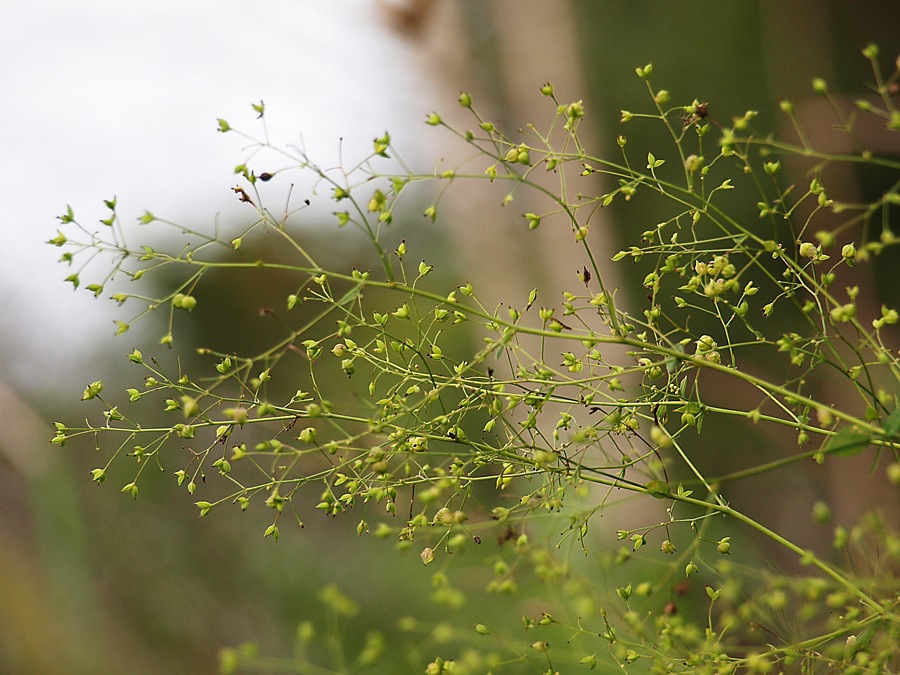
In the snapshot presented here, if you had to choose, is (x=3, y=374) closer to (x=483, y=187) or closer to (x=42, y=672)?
(x=42, y=672)

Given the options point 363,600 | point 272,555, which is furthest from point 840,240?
point 272,555

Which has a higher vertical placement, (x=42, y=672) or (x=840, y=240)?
(x=840, y=240)

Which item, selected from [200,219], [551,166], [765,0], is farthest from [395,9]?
[551,166]

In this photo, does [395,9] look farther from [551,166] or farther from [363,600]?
[551,166]

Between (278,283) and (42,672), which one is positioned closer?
(42,672)

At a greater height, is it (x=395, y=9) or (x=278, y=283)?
(x=395, y=9)

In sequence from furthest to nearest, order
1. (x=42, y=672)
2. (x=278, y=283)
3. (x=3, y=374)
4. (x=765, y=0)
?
(x=278, y=283), (x=765, y=0), (x=3, y=374), (x=42, y=672)

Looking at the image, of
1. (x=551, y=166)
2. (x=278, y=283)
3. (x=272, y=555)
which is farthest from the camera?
(x=278, y=283)

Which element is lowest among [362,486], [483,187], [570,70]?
[362,486]

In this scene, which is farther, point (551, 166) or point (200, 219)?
point (200, 219)
